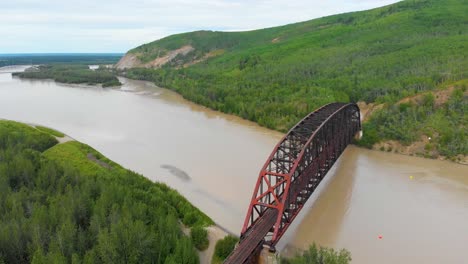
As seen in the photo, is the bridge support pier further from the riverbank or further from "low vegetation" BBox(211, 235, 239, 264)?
the riverbank

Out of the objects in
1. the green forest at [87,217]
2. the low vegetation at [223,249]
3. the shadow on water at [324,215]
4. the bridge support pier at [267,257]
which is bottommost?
the shadow on water at [324,215]

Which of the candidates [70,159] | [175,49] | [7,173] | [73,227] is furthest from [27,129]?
[175,49]

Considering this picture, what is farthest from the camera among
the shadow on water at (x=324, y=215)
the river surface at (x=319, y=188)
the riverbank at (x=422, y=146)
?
the riverbank at (x=422, y=146)

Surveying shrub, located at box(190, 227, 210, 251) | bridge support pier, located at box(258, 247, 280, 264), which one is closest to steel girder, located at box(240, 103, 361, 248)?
bridge support pier, located at box(258, 247, 280, 264)

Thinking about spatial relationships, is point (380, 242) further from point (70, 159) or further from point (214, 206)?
point (70, 159)

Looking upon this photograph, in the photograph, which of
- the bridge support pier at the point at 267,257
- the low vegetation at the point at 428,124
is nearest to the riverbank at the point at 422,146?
the low vegetation at the point at 428,124

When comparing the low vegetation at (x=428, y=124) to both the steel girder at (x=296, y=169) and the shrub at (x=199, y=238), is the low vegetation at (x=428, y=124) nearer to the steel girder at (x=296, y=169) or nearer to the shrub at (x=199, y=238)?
the steel girder at (x=296, y=169)

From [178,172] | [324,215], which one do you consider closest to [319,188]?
[324,215]
